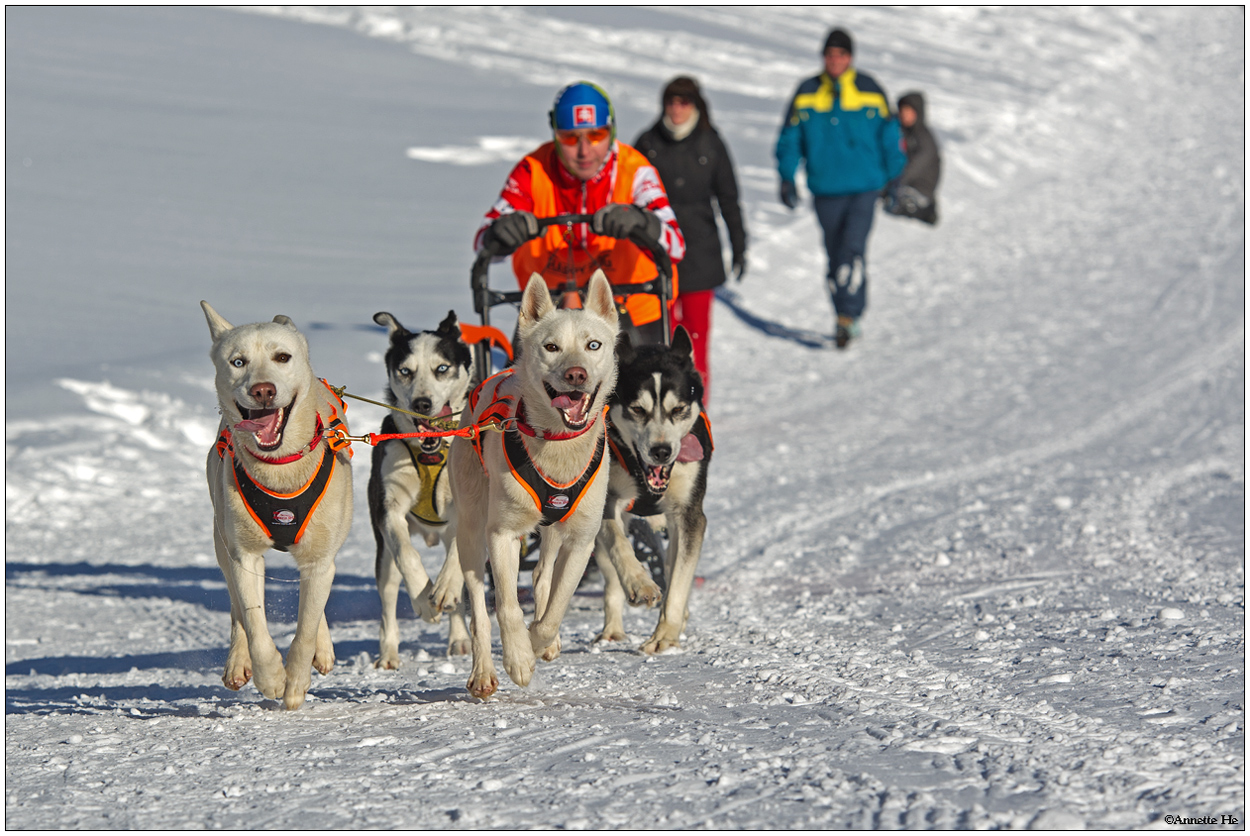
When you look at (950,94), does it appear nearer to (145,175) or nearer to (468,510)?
(145,175)

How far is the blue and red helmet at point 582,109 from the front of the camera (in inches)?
177

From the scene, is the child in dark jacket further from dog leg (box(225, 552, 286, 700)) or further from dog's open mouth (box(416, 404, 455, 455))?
dog leg (box(225, 552, 286, 700))

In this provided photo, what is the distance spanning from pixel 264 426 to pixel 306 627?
621mm

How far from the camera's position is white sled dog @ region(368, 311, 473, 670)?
4.22 m

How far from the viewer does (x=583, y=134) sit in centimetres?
455

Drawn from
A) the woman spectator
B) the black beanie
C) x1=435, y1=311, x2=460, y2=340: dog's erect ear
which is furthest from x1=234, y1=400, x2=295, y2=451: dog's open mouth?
the black beanie

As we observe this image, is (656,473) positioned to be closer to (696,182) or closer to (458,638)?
(458,638)

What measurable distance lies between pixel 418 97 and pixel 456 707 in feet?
47.9

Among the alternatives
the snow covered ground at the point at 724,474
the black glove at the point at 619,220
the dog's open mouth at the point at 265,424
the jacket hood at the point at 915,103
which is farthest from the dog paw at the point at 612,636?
the jacket hood at the point at 915,103

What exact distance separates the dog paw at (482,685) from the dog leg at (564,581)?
0.21 metres

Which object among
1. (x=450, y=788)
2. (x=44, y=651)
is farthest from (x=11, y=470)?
(x=450, y=788)

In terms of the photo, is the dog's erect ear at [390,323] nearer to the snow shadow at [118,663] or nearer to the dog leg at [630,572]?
the dog leg at [630,572]

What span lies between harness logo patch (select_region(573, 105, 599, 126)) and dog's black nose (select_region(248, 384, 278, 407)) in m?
1.87

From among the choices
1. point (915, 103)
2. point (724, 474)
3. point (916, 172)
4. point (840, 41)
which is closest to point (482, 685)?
point (724, 474)
